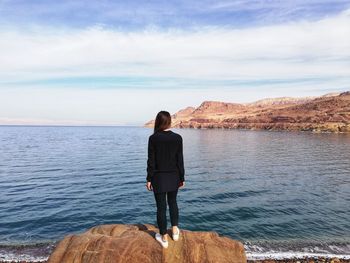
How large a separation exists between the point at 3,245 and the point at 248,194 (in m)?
22.4

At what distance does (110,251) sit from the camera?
31.5 feet

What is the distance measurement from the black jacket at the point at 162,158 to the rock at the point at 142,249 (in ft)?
6.33

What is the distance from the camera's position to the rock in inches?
375

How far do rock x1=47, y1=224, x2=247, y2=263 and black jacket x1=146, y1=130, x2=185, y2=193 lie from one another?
1930mm

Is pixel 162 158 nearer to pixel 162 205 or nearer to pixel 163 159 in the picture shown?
pixel 163 159

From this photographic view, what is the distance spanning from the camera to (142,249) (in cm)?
970

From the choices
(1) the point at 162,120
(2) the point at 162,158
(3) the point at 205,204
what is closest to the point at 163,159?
(2) the point at 162,158

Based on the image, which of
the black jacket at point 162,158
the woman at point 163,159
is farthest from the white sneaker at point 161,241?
the black jacket at point 162,158

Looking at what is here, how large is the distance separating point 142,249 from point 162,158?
Result: 9.81ft

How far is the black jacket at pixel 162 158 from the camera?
950 cm

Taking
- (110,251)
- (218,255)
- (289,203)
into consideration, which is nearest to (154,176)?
(110,251)

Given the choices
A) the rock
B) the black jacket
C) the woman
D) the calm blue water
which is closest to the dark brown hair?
the woman

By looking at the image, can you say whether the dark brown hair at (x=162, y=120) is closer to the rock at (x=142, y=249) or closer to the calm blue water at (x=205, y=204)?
the rock at (x=142, y=249)

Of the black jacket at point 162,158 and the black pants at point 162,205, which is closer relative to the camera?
the black jacket at point 162,158
